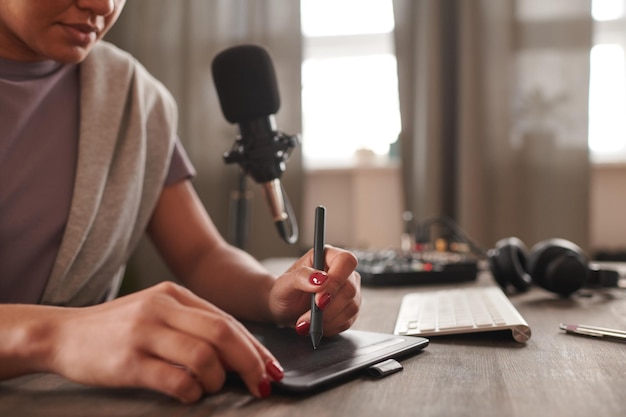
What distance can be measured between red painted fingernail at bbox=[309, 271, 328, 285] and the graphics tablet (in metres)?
0.06

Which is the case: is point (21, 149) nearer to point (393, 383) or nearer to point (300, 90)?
point (393, 383)

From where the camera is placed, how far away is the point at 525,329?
Result: 69cm

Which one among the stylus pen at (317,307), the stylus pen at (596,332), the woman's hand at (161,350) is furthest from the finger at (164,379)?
the stylus pen at (596,332)

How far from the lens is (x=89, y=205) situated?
0.95 m

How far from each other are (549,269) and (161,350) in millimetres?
765

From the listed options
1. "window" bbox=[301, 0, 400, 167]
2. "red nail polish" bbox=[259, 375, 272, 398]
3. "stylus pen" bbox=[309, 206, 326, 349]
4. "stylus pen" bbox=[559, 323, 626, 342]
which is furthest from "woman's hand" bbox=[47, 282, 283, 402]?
"window" bbox=[301, 0, 400, 167]

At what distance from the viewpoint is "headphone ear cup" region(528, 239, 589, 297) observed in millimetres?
1038

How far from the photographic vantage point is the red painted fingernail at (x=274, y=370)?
1.60ft

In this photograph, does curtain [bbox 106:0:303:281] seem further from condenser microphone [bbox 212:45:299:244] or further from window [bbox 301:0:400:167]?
condenser microphone [bbox 212:45:299:244]

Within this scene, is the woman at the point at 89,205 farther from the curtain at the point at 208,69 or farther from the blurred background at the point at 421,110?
the curtain at the point at 208,69

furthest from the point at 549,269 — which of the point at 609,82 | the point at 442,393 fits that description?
the point at 609,82

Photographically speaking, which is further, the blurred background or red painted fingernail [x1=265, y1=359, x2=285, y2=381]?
the blurred background

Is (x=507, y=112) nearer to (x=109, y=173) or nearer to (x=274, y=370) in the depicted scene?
(x=109, y=173)

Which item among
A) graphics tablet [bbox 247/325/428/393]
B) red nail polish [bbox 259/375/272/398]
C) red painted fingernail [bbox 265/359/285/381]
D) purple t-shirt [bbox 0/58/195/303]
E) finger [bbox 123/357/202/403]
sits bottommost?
graphics tablet [bbox 247/325/428/393]
